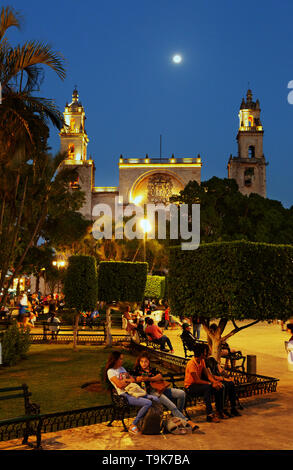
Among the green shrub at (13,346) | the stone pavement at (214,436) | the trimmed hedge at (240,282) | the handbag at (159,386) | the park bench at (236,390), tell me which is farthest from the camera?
the green shrub at (13,346)

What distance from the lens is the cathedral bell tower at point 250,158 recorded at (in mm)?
58938

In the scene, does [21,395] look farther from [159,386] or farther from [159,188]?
[159,188]

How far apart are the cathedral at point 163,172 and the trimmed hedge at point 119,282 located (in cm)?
4301

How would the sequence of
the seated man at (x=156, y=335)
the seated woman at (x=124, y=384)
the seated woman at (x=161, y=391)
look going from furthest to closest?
1. the seated man at (x=156, y=335)
2. the seated woman at (x=161, y=391)
3. the seated woman at (x=124, y=384)

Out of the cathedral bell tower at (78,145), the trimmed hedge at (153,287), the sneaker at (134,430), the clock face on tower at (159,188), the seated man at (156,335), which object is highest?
the cathedral bell tower at (78,145)

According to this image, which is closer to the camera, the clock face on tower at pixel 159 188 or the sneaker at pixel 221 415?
the sneaker at pixel 221 415

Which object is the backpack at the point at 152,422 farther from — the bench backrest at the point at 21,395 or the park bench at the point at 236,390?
the bench backrest at the point at 21,395

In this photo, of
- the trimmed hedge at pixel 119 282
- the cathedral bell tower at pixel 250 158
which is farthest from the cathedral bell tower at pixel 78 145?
the trimmed hedge at pixel 119 282

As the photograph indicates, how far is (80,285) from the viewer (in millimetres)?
12672

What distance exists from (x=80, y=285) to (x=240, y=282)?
21.1ft

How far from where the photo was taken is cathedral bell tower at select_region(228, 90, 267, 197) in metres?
58.9

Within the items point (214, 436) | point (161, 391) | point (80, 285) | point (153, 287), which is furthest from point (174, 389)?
point (153, 287)
